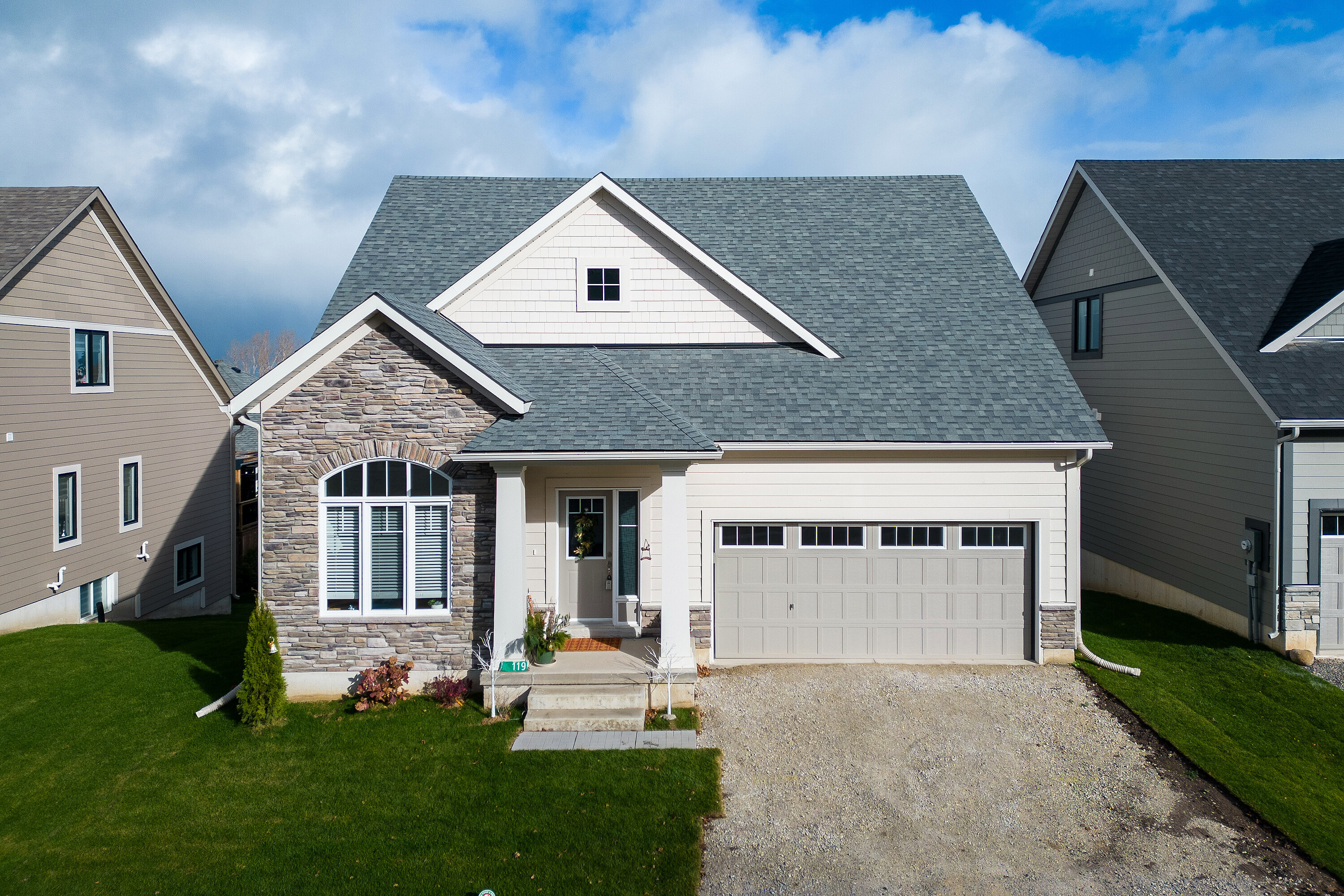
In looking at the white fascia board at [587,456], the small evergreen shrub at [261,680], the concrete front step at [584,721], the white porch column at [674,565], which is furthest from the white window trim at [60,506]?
the white porch column at [674,565]

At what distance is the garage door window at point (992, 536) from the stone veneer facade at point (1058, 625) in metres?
1.08

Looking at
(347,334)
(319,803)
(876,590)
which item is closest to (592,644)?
(319,803)

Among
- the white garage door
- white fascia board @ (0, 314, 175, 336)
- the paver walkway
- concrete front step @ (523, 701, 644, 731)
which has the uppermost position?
white fascia board @ (0, 314, 175, 336)

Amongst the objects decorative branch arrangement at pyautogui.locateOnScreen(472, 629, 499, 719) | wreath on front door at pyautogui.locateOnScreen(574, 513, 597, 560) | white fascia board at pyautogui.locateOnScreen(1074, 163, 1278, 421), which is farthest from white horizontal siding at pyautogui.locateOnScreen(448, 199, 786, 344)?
white fascia board at pyautogui.locateOnScreen(1074, 163, 1278, 421)

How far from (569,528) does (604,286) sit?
14.4 ft

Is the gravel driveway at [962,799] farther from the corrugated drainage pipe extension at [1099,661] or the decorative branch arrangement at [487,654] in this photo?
the decorative branch arrangement at [487,654]

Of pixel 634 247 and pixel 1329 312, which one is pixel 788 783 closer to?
pixel 634 247

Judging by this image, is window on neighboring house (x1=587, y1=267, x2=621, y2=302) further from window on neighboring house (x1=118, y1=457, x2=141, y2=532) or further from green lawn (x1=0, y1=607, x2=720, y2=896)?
window on neighboring house (x1=118, y1=457, x2=141, y2=532)

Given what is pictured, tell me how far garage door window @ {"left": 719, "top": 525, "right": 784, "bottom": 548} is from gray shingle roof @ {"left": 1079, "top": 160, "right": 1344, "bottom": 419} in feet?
26.2

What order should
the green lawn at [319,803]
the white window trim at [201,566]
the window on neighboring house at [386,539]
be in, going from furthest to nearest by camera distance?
1. the white window trim at [201,566]
2. the window on neighboring house at [386,539]
3. the green lawn at [319,803]

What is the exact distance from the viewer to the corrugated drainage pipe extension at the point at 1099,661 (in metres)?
11.7

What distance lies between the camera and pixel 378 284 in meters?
14.5

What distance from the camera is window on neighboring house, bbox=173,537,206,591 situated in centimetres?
1955

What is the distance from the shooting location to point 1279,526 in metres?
12.4
